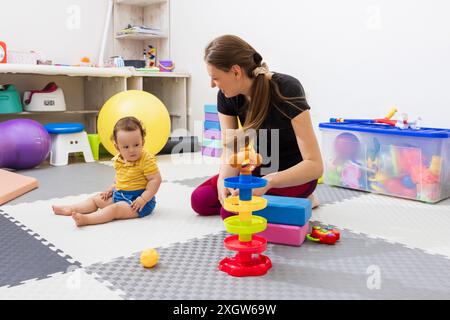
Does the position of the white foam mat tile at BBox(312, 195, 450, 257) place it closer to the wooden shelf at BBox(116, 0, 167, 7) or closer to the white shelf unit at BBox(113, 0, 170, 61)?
the white shelf unit at BBox(113, 0, 170, 61)

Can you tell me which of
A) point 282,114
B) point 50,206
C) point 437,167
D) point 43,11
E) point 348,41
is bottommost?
point 50,206

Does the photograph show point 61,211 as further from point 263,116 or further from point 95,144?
point 95,144

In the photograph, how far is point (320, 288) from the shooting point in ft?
3.33

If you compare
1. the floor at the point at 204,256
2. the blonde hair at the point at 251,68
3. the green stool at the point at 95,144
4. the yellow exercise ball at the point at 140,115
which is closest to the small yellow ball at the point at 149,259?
the floor at the point at 204,256

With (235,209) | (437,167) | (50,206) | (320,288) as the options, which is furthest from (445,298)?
(50,206)

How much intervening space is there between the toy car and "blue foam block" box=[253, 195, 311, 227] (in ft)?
0.15

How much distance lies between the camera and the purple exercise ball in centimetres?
232

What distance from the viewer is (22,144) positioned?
2.34 m

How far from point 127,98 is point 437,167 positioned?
5.42 feet

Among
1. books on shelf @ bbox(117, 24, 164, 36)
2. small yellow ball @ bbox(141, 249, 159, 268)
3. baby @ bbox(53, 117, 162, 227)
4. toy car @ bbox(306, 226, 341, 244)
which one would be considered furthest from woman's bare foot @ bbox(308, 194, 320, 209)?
books on shelf @ bbox(117, 24, 164, 36)

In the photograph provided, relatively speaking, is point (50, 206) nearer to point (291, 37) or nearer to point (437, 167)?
point (437, 167)

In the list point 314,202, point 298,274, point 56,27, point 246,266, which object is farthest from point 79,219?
point 56,27

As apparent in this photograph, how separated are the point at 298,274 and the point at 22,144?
177cm

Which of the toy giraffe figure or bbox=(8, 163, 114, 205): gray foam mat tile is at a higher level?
the toy giraffe figure
